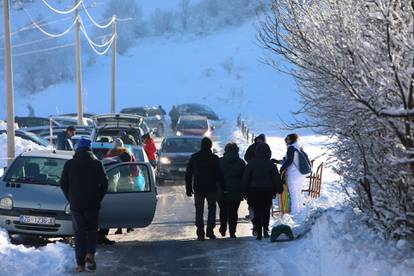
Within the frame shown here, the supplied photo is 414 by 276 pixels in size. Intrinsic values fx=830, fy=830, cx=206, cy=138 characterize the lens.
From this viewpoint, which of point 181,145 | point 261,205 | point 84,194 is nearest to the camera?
point 84,194

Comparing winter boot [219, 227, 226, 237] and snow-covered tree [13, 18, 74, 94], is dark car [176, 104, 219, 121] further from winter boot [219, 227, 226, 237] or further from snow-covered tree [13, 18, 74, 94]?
snow-covered tree [13, 18, 74, 94]

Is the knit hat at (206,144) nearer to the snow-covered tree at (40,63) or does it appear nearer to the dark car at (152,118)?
the dark car at (152,118)

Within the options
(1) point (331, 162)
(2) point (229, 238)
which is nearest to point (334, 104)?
(1) point (331, 162)

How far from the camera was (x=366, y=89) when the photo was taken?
28.2 ft

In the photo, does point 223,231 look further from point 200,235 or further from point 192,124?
point 192,124

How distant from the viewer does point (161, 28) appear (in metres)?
108

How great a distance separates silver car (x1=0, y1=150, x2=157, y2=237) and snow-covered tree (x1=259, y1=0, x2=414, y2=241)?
365cm

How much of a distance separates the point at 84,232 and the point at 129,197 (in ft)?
9.71

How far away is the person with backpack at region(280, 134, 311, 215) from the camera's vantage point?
1559 cm

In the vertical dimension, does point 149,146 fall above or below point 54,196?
above

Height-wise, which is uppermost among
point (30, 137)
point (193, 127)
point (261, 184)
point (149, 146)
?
point (193, 127)

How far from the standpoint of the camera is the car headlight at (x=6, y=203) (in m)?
12.8

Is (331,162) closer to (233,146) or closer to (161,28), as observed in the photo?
A: (233,146)

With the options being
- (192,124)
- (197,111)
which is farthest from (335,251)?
(197,111)
